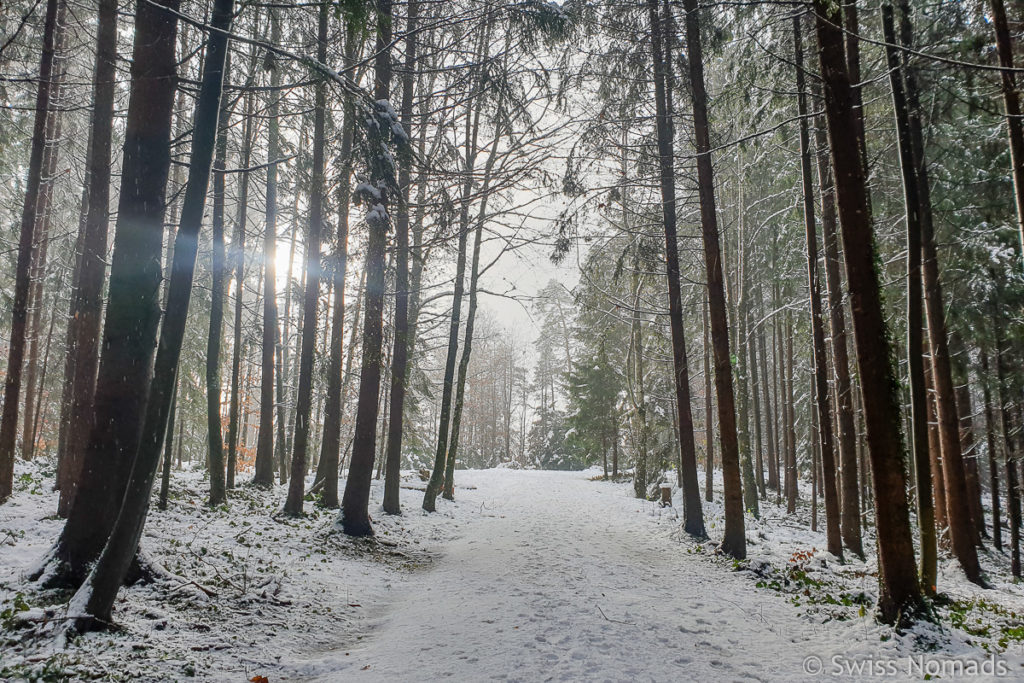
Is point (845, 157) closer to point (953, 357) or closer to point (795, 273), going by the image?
point (795, 273)

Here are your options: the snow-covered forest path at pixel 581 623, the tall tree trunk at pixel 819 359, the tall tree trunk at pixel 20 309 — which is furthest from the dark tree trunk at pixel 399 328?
the tall tree trunk at pixel 819 359

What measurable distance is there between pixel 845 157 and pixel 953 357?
850 cm

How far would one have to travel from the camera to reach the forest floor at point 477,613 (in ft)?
13.3

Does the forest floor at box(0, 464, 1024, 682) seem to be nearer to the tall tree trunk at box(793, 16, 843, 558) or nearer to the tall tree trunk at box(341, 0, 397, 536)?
the tall tree trunk at box(341, 0, 397, 536)

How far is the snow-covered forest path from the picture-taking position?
415cm

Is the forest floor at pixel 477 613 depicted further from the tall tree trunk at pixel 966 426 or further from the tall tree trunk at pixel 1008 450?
the tall tree trunk at pixel 966 426

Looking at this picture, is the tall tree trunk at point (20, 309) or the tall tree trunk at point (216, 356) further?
the tall tree trunk at point (216, 356)

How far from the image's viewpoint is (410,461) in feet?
94.1

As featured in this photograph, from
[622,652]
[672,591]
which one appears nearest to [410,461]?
[672,591]

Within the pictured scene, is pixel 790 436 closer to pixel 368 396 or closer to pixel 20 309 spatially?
pixel 368 396

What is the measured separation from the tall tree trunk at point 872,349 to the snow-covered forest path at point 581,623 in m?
0.63

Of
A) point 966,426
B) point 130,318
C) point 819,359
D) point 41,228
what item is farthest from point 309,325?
point 966,426

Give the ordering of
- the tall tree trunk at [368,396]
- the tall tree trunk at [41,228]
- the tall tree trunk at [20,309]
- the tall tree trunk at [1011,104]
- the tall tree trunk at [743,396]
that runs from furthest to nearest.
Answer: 1. the tall tree trunk at [743,396]
2. the tall tree trunk at [41,228]
3. the tall tree trunk at [368,396]
4. the tall tree trunk at [20,309]
5. the tall tree trunk at [1011,104]

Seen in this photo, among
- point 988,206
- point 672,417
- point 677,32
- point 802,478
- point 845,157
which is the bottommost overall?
point 802,478
